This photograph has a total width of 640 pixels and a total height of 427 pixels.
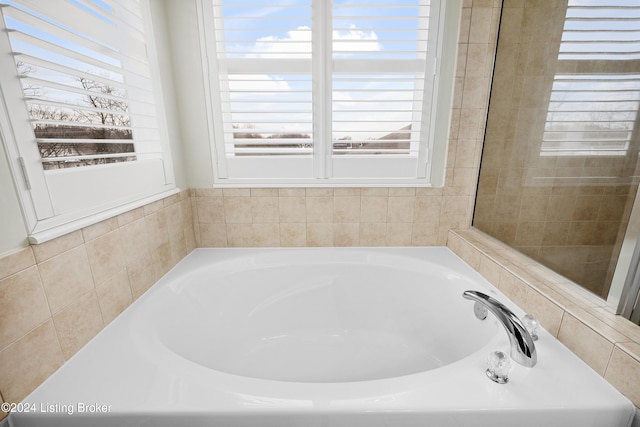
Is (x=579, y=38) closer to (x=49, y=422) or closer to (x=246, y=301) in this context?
(x=246, y=301)

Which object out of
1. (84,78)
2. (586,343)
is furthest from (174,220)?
(586,343)

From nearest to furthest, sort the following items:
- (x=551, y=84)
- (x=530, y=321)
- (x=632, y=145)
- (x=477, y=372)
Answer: (x=477, y=372) < (x=530, y=321) < (x=632, y=145) < (x=551, y=84)

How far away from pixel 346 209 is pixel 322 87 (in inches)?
27.3

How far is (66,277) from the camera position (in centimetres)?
83

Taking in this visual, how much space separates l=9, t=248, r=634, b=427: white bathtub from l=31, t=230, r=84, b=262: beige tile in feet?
1.10

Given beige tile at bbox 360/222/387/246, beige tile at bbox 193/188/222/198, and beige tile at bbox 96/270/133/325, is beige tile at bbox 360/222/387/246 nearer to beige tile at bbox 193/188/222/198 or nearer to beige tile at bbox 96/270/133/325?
beige tile at bbox 193/188/222/198

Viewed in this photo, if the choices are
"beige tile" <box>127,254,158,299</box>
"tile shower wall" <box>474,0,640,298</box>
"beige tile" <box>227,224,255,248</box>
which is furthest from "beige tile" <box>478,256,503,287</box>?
"beige tile" <box>127,254,158,299</box>

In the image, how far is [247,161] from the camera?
5.24 feet

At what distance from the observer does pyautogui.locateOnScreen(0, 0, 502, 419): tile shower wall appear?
0.72m

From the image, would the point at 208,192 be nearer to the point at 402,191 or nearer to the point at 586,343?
the point at 402,191

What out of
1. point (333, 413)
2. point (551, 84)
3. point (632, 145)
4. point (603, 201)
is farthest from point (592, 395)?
point (551, 84)

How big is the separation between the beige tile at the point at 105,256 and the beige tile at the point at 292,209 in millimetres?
808

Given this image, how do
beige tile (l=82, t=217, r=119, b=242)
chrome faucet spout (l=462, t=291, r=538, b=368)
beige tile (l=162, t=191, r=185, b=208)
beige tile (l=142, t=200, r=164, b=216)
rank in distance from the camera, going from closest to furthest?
chrome faucet spout (l=462, t=291, r=538, b=368) → beige tile (l=82, t=217, r=119, b=242) → beige tile (l=142, t=200, r=164, b=216) → beige tile (l=162, t=191, r=185, b=208)

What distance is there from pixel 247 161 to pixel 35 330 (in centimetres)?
112
